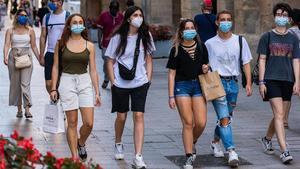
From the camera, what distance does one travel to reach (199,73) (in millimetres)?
9531

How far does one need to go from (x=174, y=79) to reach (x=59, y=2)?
375 cm

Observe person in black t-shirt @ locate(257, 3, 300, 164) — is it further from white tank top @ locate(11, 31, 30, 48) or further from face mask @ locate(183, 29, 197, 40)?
white tank top @ locate(11, 31, 30, 48)

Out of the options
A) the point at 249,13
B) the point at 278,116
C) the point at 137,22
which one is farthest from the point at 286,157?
the point at 249,13

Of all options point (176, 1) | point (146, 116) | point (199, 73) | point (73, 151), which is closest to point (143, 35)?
point (199, 73)

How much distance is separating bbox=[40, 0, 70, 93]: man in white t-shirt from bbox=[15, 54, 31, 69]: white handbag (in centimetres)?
57

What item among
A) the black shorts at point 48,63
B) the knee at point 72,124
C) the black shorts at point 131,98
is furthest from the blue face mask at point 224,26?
the black shorts at point 48,63

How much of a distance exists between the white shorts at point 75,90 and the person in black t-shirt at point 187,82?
0.94 meters

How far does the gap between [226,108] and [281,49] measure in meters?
0.99

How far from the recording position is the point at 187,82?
9.51 metres

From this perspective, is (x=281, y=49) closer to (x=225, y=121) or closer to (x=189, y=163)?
(x=225, y=121)

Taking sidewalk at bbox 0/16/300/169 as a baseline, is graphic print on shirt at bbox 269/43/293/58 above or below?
above

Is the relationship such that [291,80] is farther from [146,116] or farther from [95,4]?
[95,4]

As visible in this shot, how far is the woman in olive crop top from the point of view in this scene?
9391 mm

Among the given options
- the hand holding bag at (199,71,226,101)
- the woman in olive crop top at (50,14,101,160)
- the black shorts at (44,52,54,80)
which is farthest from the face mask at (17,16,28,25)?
the hand holding bag at (199,71,226,101)
